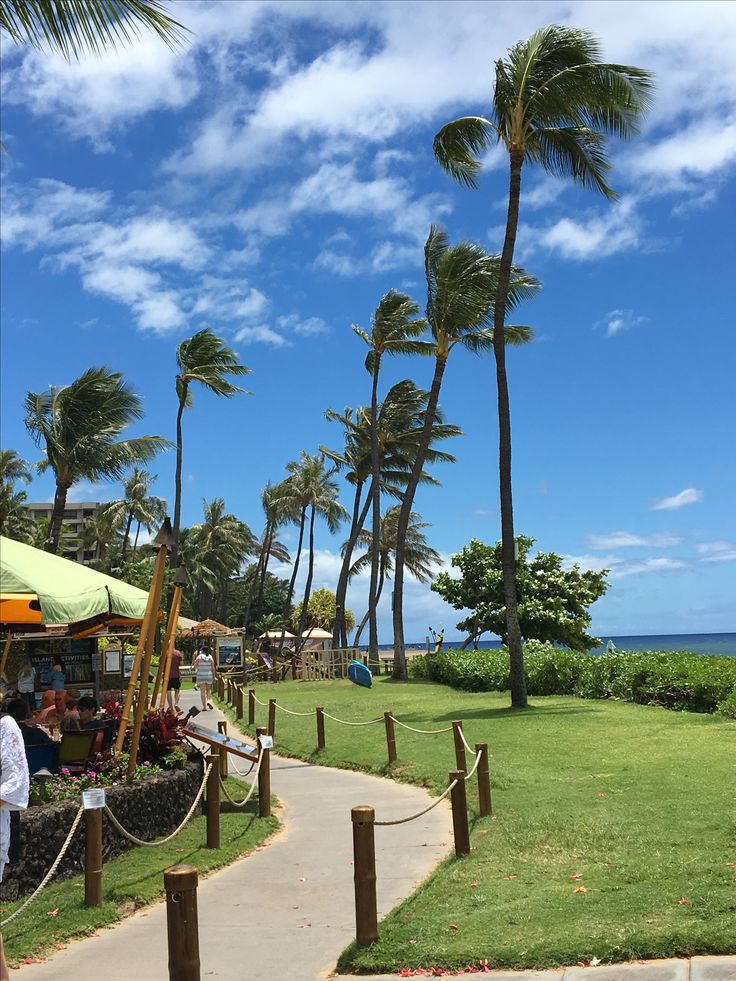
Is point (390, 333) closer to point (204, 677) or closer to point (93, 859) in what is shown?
point (204, 677)

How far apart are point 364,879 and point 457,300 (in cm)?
2370

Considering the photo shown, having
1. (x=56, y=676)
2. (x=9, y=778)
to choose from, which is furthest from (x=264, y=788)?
(x=56, y=676)

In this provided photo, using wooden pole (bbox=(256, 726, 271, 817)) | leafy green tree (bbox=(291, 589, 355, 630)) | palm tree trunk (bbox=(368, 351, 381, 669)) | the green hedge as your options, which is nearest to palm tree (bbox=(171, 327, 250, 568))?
palm tree trunk (bbox=(368, 351, 381, 669))

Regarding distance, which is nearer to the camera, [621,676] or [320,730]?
[320,730]

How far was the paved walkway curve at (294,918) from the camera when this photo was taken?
5.70 meters

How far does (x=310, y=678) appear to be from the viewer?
132 feet

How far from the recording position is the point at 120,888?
7.70 m

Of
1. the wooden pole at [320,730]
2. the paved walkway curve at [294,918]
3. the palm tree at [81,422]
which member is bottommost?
the paved walkway curve at [294,918]

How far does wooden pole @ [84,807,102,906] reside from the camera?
718 cm

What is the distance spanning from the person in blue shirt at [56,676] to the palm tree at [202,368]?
735 inches

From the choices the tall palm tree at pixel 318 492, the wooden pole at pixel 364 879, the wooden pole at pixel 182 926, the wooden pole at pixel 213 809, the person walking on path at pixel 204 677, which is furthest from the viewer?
the tall palm tree at pixel 318 492

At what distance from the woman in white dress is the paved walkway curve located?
37.3 inches

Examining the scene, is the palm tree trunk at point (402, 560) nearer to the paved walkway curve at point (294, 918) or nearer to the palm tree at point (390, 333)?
the palm tree at point (390, 333)

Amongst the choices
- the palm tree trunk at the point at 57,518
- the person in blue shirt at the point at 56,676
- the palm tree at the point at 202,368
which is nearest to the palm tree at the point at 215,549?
the palm tree at the point at 202,368
